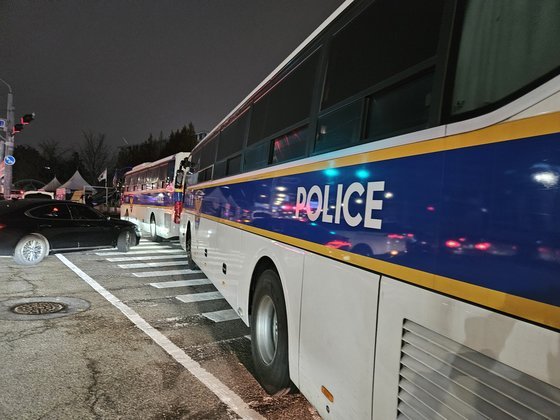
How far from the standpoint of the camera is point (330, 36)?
3215 millimetres

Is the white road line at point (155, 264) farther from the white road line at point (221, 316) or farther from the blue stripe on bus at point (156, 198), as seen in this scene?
the white road line at point (221, 316)

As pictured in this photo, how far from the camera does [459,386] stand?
162 cm

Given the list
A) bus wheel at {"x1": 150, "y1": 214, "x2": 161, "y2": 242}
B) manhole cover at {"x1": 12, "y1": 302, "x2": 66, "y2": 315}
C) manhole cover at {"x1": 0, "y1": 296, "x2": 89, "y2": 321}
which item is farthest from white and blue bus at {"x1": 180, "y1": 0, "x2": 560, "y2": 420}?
bus wheel at {"x1": 150, "y1": 214, "x2": 161, "y2": 242}

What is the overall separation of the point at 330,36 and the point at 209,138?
19.5ft

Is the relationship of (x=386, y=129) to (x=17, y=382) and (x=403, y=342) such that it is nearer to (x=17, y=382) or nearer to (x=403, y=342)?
(x=403, y=342)

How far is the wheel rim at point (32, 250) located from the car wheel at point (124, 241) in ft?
8.21

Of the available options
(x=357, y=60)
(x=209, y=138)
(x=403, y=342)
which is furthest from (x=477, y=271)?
(x=209, y=138)

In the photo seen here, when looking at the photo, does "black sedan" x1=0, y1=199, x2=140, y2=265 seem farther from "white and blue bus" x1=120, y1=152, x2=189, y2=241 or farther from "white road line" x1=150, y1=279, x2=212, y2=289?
"white road line" x1=150, y1=279, x2=212, y2=289

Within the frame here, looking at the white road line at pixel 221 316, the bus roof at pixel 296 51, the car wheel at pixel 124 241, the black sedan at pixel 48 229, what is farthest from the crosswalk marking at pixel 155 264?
the bus roof at pixel 296 51

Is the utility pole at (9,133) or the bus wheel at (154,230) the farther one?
the utility pole at (9,133)

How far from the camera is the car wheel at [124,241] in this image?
1209 cm

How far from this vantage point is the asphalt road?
11.6 ft

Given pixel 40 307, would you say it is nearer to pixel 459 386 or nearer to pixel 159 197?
pixel 459 386

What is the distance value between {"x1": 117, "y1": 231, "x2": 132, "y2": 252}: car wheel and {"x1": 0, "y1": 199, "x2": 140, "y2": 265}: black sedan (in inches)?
9.4
